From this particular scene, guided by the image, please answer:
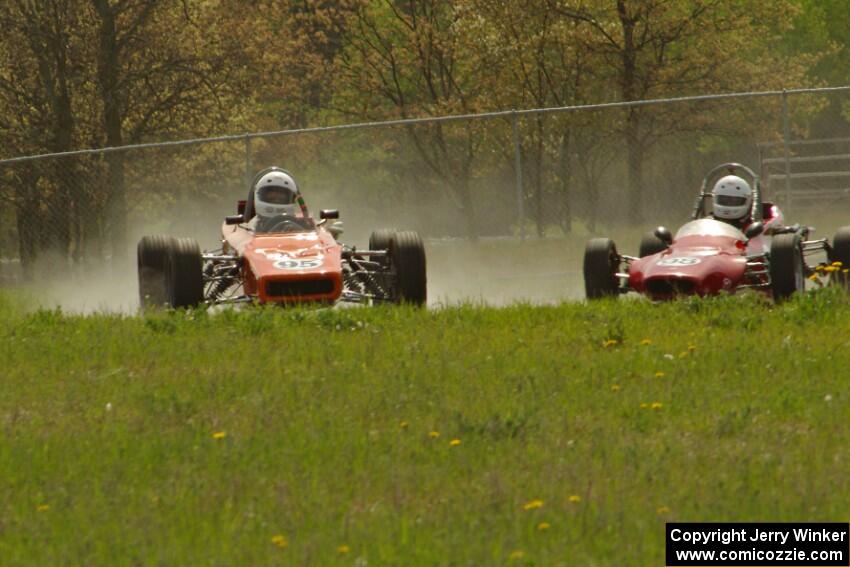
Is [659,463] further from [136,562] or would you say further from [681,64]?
[681,64]

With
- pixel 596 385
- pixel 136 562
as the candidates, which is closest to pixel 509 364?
pixel 596 385

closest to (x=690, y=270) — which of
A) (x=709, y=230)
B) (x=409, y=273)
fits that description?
(x=709, y=230)

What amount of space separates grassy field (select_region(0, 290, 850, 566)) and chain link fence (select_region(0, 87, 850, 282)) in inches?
345

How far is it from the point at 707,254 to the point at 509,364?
5.23 metres

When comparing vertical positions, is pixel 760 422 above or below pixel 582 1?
below

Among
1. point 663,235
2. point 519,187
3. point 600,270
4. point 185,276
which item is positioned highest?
point 519,187

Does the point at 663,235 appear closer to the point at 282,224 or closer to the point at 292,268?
the point at 292,268

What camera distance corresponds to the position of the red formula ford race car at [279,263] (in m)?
15.7

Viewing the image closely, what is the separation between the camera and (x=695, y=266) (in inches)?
605

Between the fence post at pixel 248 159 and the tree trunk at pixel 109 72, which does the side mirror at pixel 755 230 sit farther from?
the tree trunk at pixel 109 72

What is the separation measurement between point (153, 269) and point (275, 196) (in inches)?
68.6

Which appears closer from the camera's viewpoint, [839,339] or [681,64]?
[839,339]

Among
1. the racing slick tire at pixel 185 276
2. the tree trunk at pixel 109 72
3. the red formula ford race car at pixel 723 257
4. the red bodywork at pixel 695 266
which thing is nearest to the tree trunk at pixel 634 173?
the red formula ford race car at pixel 723 257

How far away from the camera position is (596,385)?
10.2 m
